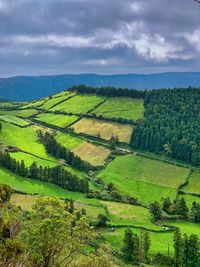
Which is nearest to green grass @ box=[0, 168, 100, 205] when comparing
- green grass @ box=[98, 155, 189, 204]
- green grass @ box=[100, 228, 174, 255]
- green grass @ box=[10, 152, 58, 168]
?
green grass @ box=[10, 152, 58, 168]

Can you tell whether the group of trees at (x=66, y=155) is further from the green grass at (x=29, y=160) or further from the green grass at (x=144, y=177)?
the green grass at (x=144, y=177)

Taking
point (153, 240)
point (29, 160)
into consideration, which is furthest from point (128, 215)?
point (29, 160)

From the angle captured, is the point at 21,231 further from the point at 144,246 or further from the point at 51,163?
the point at 51,163

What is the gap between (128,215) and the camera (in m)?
147

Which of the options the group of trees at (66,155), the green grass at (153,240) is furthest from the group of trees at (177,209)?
the group of trees at (66,155)

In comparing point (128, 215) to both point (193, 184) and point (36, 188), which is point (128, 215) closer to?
point (36, 188)

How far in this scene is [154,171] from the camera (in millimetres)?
188375

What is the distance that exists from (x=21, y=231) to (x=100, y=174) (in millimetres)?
132899

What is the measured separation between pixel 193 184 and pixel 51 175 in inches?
2020

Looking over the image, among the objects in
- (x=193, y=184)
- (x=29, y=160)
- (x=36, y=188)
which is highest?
(x=29, y=160)

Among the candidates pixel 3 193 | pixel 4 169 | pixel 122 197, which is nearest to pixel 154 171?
pixel 122 197

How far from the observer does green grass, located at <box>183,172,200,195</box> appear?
173012mm

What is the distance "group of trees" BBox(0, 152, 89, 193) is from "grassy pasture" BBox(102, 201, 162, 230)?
11610 mm

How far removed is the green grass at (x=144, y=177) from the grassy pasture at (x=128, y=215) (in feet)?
33.5
